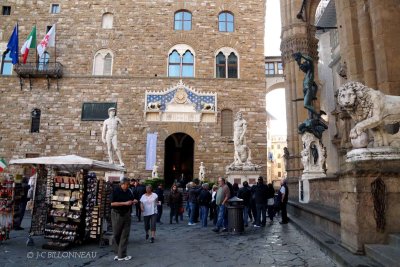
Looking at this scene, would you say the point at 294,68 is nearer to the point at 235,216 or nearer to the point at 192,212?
the point at 192,212

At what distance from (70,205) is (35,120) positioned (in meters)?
15.0

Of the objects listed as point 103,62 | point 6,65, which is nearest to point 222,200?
point 103,62

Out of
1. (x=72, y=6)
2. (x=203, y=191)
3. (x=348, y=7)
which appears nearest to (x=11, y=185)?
(x=203, y=191)

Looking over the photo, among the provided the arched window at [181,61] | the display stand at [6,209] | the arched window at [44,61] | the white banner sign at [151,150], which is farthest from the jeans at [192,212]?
the arched window at [44,61]

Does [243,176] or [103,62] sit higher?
[103,62]

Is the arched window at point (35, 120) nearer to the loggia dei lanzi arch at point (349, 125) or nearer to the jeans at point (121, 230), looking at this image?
the loggia dei lanzi arch at point (349, 125)

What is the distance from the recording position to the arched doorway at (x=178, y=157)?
2266cm

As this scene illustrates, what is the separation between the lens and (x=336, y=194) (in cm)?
632

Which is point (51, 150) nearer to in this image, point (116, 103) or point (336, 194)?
point (116, 103)

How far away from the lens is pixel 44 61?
1989 centimetres

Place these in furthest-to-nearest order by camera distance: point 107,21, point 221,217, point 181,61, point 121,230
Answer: point 107,21 → point 181,61 → point 221,217 → point 121,230

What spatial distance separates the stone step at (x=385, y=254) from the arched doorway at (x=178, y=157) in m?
19.1

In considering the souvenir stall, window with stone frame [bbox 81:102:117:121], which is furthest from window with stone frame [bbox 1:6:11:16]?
the souvenir stall

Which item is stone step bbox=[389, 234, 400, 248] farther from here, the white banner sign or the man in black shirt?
the white banner sign
